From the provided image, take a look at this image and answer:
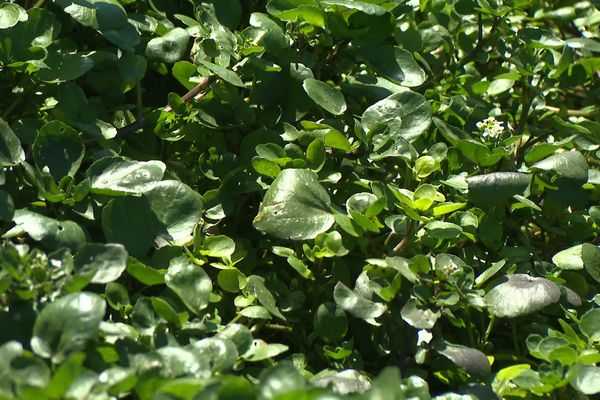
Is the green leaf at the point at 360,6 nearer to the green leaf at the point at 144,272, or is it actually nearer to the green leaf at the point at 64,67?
the green leaf at the point at 64,67

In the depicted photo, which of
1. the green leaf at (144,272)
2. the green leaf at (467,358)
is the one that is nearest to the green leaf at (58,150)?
the green leaf at (144,272)

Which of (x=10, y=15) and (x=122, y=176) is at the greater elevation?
(x=10, y=15)

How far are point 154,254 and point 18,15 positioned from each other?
493 millimetres

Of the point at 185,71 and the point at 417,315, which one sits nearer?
the point at 417,315

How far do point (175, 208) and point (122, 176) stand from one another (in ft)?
0.34

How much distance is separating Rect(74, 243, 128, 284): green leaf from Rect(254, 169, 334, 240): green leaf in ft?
1.05

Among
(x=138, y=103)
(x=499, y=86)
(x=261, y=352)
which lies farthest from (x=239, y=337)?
(x=499, y=86)

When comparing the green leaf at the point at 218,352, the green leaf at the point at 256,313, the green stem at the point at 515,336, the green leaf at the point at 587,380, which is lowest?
the green stem at the point at 515,336

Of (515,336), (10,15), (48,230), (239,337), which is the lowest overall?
(515,336)

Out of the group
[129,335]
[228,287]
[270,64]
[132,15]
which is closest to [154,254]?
[228,287]

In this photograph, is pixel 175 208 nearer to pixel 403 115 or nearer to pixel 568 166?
pixel 403 115

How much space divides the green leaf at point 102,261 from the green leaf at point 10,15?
1.69ft

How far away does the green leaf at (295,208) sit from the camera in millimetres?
1701

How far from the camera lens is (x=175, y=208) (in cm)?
170
